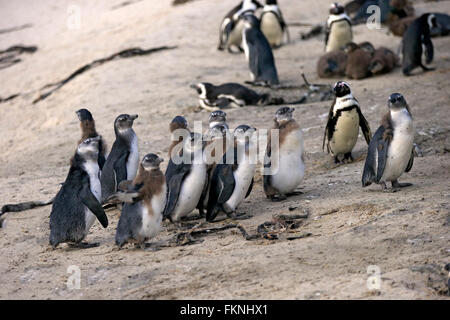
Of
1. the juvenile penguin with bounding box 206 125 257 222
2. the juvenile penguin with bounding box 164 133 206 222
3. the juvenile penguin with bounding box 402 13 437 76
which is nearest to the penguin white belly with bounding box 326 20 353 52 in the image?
the juvenile penguin with bounding box 402 13 437 76

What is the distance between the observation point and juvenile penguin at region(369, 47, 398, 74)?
11406 millimetres

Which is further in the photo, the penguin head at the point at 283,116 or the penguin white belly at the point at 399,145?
the penguin head at the point at 283,116

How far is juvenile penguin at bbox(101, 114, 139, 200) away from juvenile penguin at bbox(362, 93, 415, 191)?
2.19 metres

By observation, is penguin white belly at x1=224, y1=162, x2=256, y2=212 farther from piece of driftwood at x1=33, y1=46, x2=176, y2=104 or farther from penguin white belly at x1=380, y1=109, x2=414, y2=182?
piece of driftwood at x1=33, y1=46, x2=176, y2=104

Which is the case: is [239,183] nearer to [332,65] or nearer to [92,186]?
[92,186]

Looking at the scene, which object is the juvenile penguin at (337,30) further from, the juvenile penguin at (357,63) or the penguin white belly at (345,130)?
the penguin white belly at (345,130)

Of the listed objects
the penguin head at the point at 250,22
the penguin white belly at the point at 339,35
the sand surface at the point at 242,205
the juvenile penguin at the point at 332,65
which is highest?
the penguin head at the point at 250,22

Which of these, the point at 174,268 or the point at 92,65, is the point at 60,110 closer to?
the point at 92,65

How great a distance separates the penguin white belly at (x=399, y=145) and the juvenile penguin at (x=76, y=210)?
2.39 metres

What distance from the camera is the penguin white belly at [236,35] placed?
1432cm

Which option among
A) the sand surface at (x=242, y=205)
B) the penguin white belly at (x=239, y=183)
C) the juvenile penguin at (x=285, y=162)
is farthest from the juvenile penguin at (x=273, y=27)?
the penguin white belly at (x=239, y=183)

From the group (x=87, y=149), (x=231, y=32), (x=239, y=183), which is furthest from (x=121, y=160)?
(x=231, y=32)

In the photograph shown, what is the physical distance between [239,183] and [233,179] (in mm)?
65

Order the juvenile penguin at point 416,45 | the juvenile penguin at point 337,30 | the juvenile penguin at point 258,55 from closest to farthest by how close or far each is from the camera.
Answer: the juvenile penguin at point 416,45, the juvenile penguin at point 258,55, the juvenile penguin at point 337,30
